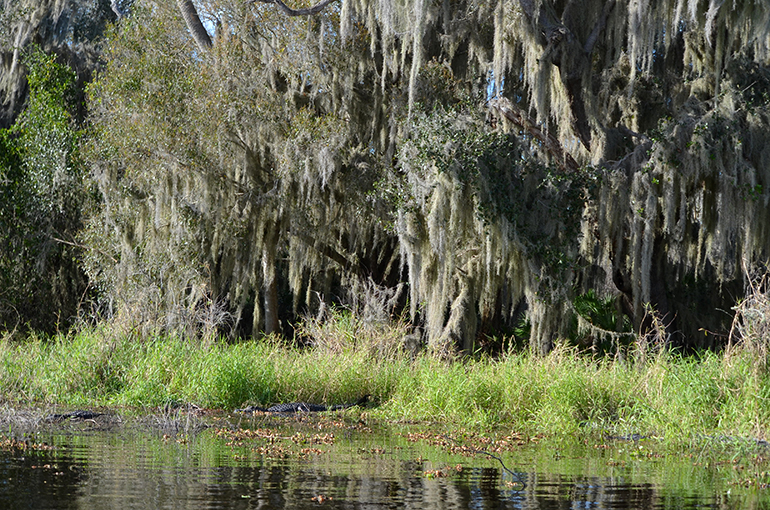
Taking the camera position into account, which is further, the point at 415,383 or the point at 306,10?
the point at 306,10

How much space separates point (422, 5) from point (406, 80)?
1.76 meters

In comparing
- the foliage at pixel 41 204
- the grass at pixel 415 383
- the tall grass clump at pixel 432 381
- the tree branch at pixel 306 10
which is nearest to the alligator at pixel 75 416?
the grass at pixel 415 383

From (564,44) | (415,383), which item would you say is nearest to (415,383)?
(415,383)

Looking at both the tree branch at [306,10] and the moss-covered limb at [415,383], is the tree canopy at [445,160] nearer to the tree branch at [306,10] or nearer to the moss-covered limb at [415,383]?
the tree branch at [306,10]

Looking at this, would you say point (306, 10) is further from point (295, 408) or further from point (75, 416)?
point (75, 416)

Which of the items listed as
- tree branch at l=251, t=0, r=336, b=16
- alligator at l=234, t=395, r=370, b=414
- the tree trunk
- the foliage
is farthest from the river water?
the foliage

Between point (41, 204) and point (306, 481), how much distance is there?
13.5 meters

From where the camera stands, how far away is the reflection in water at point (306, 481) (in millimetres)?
5359

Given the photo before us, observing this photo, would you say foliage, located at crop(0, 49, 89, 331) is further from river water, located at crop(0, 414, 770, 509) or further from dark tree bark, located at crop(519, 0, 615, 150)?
river water, located at crop(0, 414, 770, 509)

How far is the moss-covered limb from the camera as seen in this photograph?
8930 mm

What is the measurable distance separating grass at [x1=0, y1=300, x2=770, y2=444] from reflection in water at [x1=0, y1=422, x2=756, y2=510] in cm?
196

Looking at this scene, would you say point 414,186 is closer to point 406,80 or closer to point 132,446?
point 406,80

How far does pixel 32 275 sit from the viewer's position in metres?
18.1

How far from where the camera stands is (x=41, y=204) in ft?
58.7
